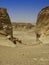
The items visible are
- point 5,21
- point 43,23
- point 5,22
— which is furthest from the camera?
point 5,21

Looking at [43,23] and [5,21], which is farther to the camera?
[5,21]

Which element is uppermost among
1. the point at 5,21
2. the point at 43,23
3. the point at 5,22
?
the point at 43,23

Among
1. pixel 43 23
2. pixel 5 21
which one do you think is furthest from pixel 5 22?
pixel 43 23

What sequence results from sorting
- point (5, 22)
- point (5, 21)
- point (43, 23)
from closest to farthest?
point (43, 23)
point (5, 22)
point (5, 21)

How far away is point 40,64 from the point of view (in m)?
8.92

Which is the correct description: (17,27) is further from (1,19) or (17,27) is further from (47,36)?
(47,36)

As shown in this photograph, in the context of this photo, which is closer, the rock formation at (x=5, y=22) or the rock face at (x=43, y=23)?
the rock face at (x=43, y=23)

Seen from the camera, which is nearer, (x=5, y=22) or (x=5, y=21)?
(x=5, y=22)

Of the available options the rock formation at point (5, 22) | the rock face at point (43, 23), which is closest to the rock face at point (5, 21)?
the rock formation at point (5, 22)

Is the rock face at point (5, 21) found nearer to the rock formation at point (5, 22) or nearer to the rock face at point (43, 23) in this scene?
the rock formation at point (5, 22)

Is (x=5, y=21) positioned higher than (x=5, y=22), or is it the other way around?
(x=5, y=21)

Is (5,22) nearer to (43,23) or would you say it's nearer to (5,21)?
(5,21)

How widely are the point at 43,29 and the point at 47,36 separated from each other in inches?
107

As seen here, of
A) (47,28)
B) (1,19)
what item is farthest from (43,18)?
(1,19)
